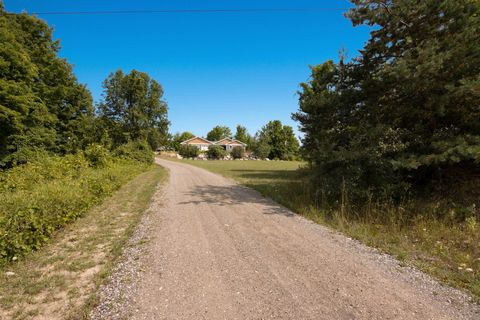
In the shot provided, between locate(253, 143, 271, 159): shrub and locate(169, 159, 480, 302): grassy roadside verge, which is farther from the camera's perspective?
locate(253, 143, 271, 159): shrub

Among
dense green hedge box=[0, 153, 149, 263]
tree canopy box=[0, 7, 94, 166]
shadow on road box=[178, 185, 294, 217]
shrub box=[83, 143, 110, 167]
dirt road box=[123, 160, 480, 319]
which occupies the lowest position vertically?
dirt road box=[123, 160, 480, 319]

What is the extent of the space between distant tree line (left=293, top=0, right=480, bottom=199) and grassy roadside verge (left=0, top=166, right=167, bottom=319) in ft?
20.5

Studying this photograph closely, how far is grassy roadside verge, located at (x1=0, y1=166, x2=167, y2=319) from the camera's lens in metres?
2.83

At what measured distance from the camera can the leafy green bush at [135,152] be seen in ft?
78.6

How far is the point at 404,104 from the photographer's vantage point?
272 inches

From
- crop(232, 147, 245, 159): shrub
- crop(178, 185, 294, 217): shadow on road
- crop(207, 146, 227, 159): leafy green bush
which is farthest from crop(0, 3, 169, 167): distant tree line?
crop(232, 147, 245, 159): shrub

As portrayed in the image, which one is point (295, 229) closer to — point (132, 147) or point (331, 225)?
point (331, 225)

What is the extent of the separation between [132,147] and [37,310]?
24.8 meters

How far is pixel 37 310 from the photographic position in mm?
2783

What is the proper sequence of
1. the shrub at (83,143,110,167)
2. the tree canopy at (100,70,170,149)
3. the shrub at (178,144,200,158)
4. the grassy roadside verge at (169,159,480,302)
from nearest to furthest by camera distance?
the grassy roadside verge at (169,159,480,302) < the shrub at (83,143,110,167) < the tree canopy at (100,70,170,149) < the shrub at (178,144,200,158)

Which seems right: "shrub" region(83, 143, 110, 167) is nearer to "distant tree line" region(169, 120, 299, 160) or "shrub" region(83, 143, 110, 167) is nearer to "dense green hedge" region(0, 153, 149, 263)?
"dense green hedge" region(0, 153, 149, 263)

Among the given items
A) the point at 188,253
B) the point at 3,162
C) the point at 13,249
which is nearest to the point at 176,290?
the point at 188,253

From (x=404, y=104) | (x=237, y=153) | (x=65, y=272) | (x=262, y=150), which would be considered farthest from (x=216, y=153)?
(x=65, y=272)

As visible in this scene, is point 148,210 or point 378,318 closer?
point 378,318
